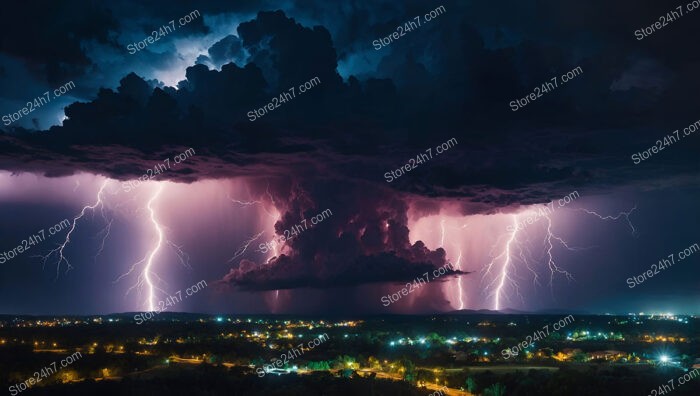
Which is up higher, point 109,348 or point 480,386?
point 109,348

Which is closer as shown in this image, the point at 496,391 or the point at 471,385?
the point at 496,391

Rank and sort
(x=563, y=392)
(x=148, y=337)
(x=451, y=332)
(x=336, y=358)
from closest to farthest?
1. (x=563, y=392)
2. (x=336, y=358)
3. (x=148, y=337)
4. (x=451, y=332)

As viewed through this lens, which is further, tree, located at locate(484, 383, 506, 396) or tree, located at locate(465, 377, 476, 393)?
tree, located at locate(465, 377, 476, 393)

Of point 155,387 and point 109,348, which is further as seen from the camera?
point 109,348

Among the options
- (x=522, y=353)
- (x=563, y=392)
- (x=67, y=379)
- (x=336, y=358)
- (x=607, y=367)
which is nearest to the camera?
(x=563, y=392)

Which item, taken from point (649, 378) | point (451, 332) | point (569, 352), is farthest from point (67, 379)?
point (451, 332)

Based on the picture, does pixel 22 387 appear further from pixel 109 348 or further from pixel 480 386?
pixel 109 348

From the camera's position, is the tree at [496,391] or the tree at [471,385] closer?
the tree at [496,391]

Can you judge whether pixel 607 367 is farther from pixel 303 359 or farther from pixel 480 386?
pixel 303 359

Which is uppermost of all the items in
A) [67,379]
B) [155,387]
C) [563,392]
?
[67,379]
